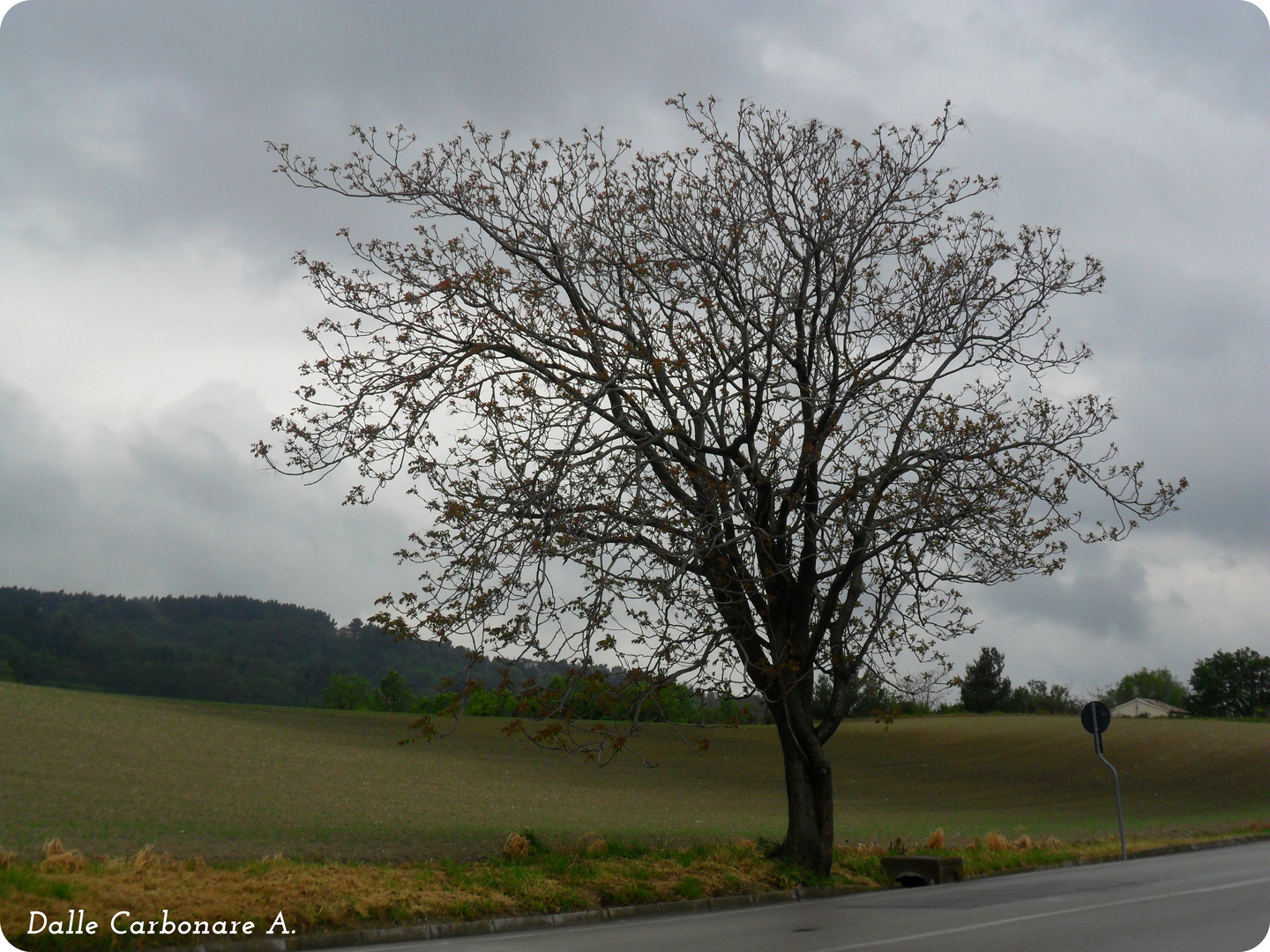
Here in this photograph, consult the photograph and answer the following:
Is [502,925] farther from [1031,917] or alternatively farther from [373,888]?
[1031,917]

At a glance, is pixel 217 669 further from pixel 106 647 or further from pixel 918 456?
pixel 918 456

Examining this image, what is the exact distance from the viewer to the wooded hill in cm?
9906

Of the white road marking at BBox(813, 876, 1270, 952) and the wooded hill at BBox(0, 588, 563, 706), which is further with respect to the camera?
the wooded hill at BBox(0, 588, 563, 706)

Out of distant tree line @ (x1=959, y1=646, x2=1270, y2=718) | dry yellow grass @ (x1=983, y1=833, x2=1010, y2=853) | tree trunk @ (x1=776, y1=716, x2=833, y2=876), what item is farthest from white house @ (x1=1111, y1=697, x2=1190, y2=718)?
tree trunk @ (x1=776, y1=716, x2=833, y2=876)

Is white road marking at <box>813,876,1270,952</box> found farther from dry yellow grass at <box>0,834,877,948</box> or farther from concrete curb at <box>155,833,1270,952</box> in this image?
dry yellow grass at <box>0,834,877,948</box>

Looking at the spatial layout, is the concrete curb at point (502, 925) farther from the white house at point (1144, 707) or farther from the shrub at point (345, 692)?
the white house at point (1144, 707)

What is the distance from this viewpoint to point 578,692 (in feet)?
42.8

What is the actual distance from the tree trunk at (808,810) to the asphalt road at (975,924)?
120cm

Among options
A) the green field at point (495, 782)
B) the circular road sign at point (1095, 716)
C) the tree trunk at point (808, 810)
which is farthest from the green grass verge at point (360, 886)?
the circular road sign at point (1095, 716)

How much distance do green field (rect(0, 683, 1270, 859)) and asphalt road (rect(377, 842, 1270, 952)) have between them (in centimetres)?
644

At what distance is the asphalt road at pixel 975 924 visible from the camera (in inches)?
352

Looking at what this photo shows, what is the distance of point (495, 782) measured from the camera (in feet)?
136

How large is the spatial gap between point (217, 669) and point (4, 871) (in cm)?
10236

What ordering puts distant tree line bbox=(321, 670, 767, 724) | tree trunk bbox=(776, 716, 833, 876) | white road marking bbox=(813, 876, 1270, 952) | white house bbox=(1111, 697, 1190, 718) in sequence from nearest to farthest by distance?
white road marking bbox=(813, 876, 1270, 952)
distant tree line bbox=(321, 670, 767, 724)
tree trunk bbox=(776, 716, 833, 876)
white house bbox=(1111, 697, 1190, 718)
